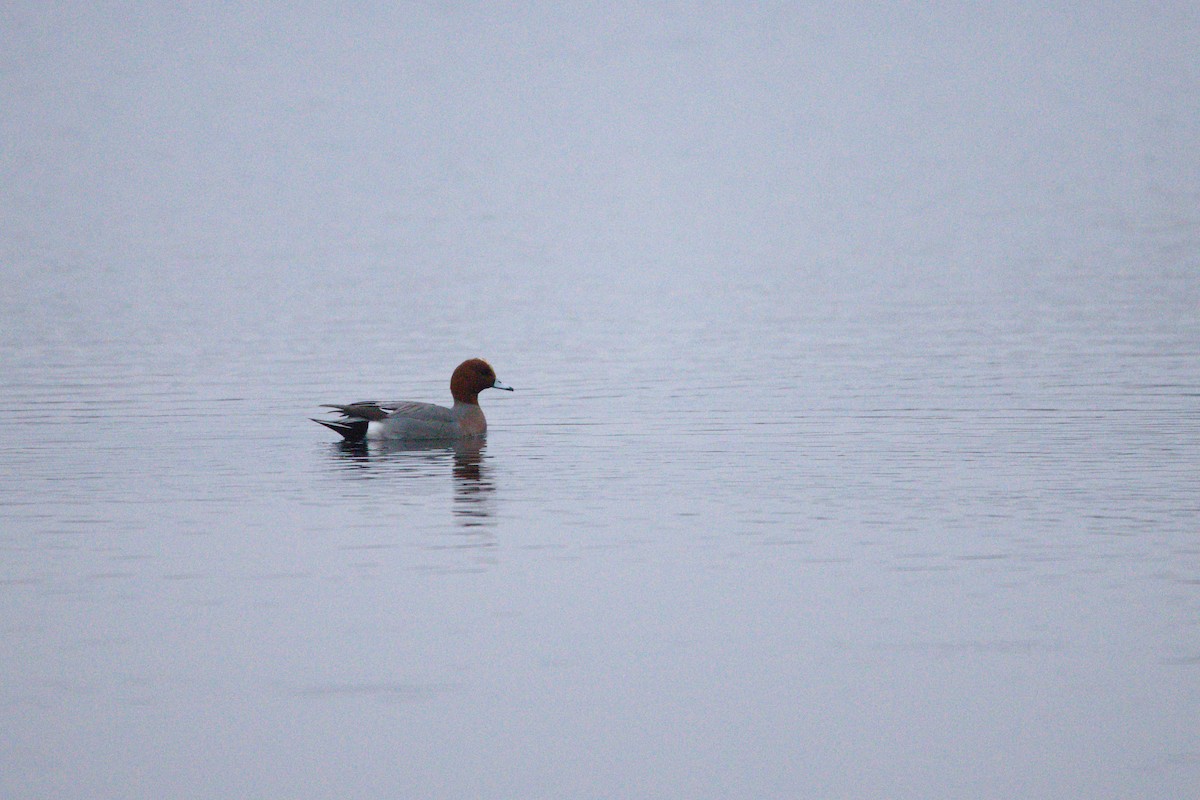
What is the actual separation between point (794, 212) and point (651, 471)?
87266mm

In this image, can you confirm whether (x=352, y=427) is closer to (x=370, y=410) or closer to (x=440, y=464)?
(x=370, y=410)

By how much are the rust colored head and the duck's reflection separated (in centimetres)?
73

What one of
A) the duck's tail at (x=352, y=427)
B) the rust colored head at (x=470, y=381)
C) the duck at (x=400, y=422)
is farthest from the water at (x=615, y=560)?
the rust colored head at (x=470, y=381)

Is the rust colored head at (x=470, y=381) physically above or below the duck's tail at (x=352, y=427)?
above

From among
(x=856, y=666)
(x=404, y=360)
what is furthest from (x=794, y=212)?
(x=856, y=666)

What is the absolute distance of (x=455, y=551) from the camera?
571 inches

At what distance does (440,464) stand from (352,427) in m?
1.77

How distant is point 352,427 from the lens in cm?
2045

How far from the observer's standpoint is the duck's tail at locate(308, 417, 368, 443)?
2041 centimetres

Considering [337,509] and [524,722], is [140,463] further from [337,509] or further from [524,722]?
[524,722]

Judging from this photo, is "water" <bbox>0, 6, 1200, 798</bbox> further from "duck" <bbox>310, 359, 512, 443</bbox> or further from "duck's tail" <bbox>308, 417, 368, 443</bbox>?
"duck" <bbox>310, 359, 512, 443</bbox>

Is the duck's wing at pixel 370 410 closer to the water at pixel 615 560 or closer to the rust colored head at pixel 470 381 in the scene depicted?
the water at pixel 615 560

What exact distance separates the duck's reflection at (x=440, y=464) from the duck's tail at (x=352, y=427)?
10cm

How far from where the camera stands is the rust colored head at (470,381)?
69.7 ft
